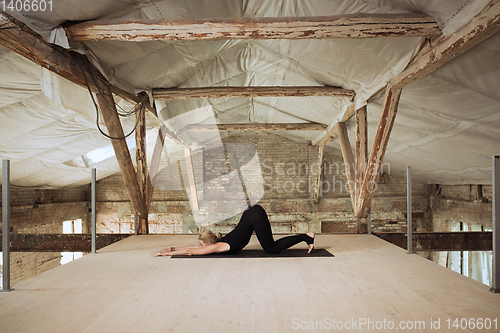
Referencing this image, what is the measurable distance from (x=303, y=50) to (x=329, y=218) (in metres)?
6.68

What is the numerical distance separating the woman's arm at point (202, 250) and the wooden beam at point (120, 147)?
1508 millimetres

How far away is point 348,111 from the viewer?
5.14 metres

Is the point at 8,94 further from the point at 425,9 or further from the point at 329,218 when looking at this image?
the point at 329,218

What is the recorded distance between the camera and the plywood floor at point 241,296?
1.81 metres

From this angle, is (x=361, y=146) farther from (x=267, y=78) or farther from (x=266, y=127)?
(x=266, y=127)

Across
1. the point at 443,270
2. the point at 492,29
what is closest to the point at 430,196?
the point at 443,270

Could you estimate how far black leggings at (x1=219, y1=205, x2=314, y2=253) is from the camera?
3297mm

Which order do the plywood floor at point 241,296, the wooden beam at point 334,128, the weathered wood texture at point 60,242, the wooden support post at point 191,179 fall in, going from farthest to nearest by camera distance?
the wooden support post at point 191,179 → the wooden beam at point 334,128 → the weathered wood texture at point 60,242 → the plywood floor at point 241,296

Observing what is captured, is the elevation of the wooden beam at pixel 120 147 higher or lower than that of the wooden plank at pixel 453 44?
lower

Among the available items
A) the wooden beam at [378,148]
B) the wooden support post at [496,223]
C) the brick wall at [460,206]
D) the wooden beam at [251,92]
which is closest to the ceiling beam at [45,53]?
the wooden beam at [251,92]

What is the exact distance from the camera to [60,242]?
457 centimetres

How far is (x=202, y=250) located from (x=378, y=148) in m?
2.75

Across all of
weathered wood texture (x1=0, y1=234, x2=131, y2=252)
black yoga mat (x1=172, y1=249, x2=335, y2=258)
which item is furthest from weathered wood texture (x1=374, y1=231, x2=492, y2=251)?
weathered wood texture (x1=0, y1=234, x2=131, y2=252)

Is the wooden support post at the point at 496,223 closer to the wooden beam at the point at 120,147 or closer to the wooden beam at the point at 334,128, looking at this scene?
the wooden beam at the point at 334,128
